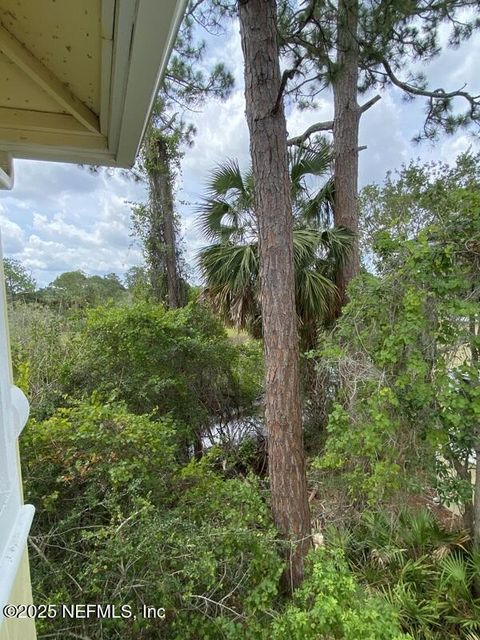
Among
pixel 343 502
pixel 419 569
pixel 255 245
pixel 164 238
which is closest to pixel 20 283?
pixel 164 238

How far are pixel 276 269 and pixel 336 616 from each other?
2303 mm

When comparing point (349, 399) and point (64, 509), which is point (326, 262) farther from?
point (64, 509)

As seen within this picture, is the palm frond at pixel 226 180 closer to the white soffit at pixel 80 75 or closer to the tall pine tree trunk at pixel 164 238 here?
the tall pine tree trunk at pixel 164 238

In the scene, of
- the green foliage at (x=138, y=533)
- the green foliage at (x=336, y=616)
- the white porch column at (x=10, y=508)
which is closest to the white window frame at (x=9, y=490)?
the white porch column at (x=10, y=508)

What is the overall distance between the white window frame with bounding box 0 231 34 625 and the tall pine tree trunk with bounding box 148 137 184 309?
5287 mm

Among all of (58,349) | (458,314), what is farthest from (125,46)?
(58,349)

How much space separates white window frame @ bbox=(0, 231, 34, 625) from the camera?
0.54 meters

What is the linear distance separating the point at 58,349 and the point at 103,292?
11.2 ft

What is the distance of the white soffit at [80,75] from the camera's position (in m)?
0.72

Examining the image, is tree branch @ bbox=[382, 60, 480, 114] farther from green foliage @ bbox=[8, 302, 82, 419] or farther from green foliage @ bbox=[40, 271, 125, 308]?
green foliage @ bbox=[8, 302, 82, 419]

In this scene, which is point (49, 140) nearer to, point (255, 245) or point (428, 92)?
point (255, 245)

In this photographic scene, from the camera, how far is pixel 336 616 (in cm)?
176

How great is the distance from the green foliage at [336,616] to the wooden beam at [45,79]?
2.59m

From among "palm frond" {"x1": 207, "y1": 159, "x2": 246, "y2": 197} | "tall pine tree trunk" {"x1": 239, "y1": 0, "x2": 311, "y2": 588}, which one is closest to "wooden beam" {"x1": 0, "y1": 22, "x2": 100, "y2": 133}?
"tall pine tree trunk" {"x1": 239, "y1": 0, "x2": 311, "y2": 588}
